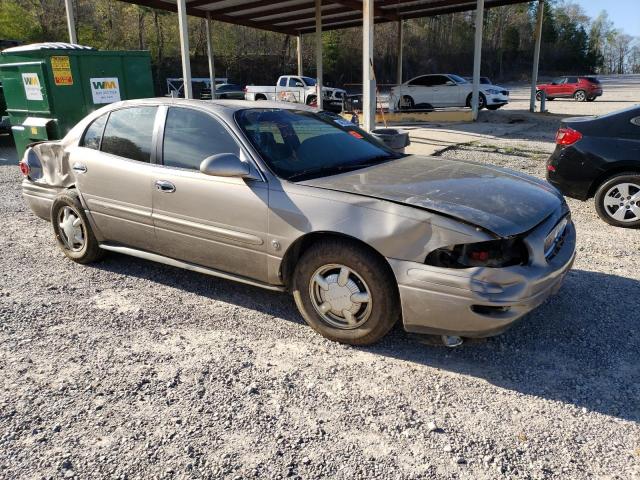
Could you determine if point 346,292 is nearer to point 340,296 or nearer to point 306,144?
point 340,296

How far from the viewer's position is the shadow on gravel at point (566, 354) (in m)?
2.91

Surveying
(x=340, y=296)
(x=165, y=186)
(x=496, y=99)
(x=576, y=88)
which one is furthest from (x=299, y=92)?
(x=340, y=296)

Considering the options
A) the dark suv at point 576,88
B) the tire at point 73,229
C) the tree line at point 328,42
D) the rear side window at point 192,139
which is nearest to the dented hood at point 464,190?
the rear side window at point 192,139

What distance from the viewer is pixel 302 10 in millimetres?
18750

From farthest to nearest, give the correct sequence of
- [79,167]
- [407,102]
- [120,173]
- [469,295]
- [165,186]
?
1. [407,102]
2. [79,167]
3. [120,173]
4. [165,186]
5. [469,295]

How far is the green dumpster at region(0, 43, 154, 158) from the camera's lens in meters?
8.97

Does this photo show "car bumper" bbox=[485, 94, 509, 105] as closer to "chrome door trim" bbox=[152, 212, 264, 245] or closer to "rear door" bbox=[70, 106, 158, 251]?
"rear door" bbox=[70, 106, 158, 251]

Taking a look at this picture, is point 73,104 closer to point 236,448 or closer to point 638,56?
point 236,448

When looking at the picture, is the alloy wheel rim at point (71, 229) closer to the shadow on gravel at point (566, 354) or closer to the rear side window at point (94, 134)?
the rear side window at point (94, 134)

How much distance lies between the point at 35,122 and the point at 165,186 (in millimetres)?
6606

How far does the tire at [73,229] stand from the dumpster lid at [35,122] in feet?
15.9

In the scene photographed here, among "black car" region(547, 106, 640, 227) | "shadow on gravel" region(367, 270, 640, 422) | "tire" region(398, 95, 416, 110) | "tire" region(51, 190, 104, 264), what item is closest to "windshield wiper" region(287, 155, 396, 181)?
"shadow on gravel" region(367, 270, 640, 422)

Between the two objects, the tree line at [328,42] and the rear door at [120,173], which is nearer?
the rear door at [120,173]

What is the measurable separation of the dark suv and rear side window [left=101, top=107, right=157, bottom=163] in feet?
98.2
